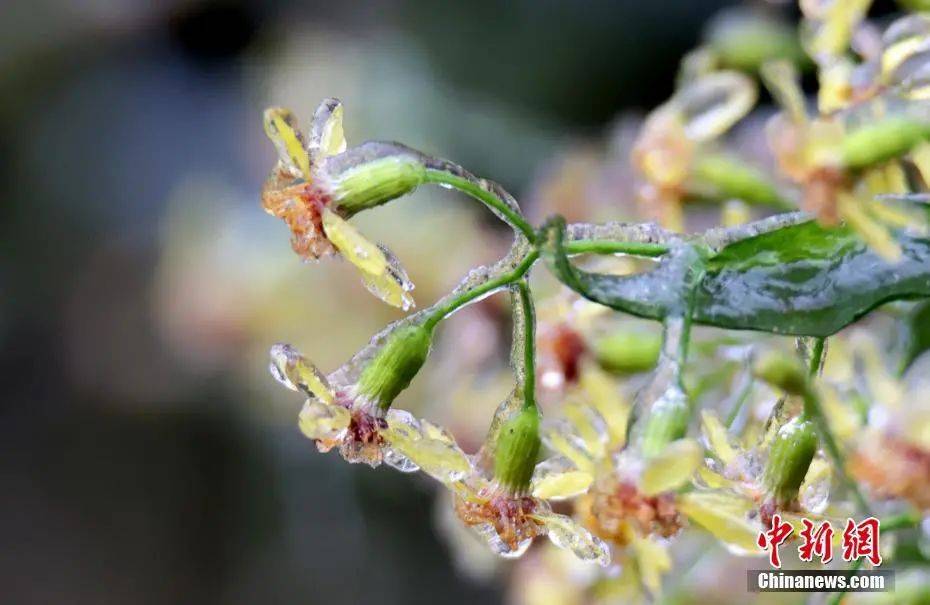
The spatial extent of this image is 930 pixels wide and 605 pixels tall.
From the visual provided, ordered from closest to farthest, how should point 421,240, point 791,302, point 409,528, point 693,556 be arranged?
point 791,302, point 693,556, point 421,240, point 409,528

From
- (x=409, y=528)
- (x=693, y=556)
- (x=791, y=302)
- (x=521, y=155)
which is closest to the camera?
(x=791, y=302)

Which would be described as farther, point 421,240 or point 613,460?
point 421,240

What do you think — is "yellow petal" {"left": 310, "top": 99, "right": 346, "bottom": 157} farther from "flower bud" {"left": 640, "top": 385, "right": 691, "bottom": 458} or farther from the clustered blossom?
"flower bud" {"left": 640, "top": 385, "right": 691, "bottom": 458}

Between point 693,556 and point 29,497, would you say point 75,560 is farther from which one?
point 693,556

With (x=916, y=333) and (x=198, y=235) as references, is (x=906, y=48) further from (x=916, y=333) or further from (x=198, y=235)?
(x=198, y=235)

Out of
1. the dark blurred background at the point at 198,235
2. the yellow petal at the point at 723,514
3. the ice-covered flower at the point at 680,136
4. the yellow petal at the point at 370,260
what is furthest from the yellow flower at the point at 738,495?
the dark blurred background at the point at 198,235

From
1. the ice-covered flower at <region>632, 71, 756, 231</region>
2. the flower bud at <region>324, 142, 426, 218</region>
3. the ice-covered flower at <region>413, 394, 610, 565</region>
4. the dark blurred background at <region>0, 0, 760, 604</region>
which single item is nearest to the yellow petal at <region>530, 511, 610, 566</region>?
the ice-covered flower at <region>413, 394, 610, 565</region>

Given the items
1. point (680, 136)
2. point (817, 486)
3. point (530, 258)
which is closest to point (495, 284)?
point (530, 258)

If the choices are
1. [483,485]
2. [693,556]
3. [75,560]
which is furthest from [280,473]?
[483,485]

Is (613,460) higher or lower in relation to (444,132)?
lower
